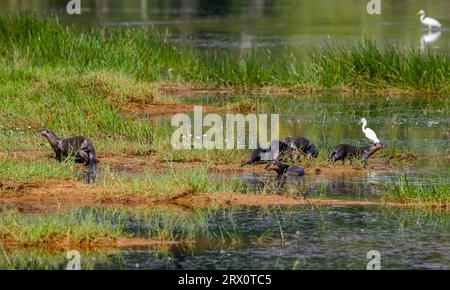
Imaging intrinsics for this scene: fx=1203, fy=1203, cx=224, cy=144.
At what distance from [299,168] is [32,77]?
23.9ft

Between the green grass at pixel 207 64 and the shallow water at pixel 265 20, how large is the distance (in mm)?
4960

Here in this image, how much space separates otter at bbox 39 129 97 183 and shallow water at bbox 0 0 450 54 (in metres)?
13.6

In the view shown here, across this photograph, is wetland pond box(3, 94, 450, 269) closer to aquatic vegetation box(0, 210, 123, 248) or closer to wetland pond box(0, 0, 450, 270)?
wetland pond box(0, 0, 450, 270)

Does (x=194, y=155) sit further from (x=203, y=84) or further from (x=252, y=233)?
(x=203, y=84)

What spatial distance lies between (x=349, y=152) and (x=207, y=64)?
355 inches

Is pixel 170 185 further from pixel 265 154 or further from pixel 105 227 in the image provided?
pixel 265 154

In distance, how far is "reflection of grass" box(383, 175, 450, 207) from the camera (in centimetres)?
1112

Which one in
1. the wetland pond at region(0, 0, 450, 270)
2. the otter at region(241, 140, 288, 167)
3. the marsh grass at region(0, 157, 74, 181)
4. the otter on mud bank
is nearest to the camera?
the wetland pond at region(0, 0, 450, 270)

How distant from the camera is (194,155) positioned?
13602 mm

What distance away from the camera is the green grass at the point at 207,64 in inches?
788

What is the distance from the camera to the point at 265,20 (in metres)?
35.3

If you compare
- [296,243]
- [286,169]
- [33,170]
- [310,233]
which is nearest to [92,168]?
[33,170]

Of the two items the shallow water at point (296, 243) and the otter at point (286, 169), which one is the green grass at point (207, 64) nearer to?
the otter at point (286, 169)

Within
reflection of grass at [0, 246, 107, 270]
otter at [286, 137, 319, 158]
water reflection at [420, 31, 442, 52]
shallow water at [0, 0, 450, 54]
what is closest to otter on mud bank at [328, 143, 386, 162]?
otter at [286, 137, 319, 158]
